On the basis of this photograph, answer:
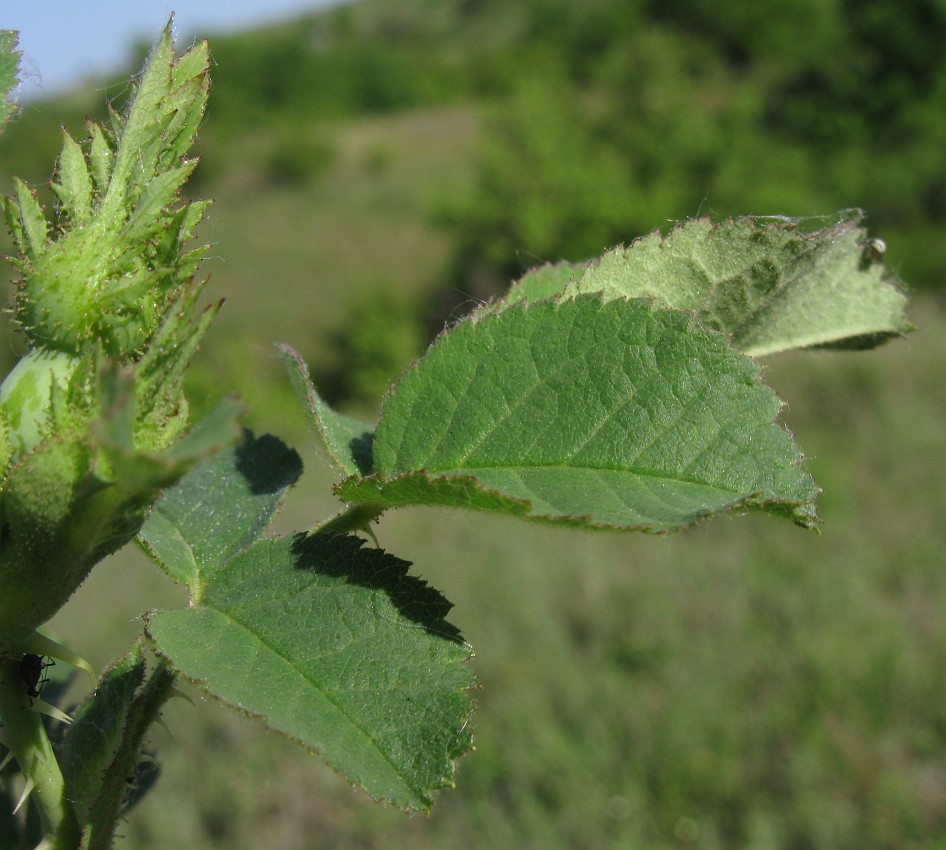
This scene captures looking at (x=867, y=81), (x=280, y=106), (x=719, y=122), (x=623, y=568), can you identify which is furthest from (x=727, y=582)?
(x=280, y=106)

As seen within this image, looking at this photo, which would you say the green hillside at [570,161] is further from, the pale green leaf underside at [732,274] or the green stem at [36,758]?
the green stem at [36,758]

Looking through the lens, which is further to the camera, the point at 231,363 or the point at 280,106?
the point at 280,106

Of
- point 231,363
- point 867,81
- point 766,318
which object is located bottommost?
point 867,81

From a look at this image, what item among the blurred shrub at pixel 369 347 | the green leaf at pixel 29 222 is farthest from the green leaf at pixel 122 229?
the blurred shrub at pixel 369 347

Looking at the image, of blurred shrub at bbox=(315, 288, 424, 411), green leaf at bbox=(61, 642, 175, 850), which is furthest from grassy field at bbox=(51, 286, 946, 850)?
blurred shrub at bbox=(315, 288, 424, 411)

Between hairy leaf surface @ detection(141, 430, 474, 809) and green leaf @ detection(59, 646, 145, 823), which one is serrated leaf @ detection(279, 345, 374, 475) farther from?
green leaf @ detection(59, 646, 145, 823)

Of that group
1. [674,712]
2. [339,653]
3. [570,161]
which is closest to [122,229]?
[339,653]

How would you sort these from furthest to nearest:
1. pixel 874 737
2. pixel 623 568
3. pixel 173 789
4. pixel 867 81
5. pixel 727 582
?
pixel 867 81 < pixel 623 568 < pixel 727 582 < pixel 173 789 < pixel 874 737

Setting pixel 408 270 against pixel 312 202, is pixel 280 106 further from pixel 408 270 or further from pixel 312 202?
pixel 408 270
